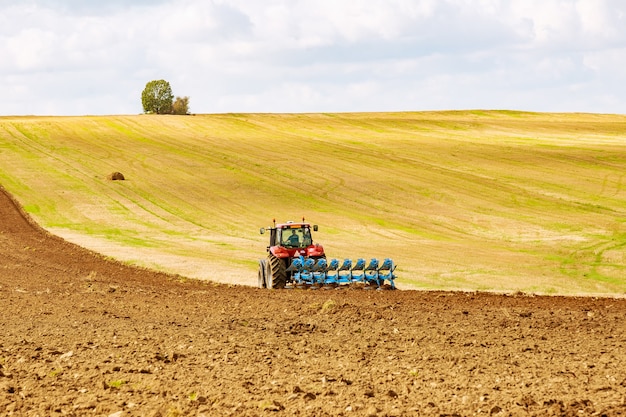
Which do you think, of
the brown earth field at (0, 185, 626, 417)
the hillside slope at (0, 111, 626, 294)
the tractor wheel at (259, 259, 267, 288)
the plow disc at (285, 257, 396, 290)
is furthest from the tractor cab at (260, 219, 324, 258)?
the hillside slope at (0, 111, 626, 294)

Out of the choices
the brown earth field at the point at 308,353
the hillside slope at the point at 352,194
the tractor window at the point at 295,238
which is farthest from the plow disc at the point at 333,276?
the hillside slope at the point at 352,194

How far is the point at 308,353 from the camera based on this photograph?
14.0 meters

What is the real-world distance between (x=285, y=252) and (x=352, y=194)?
26.9 m

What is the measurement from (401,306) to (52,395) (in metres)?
9.37

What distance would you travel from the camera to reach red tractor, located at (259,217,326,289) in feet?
77.1

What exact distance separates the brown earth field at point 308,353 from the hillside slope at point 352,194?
7058 millimetres

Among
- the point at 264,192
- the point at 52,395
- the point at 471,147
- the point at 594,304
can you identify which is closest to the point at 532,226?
the point at 264,192

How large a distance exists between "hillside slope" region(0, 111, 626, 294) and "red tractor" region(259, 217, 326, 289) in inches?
128

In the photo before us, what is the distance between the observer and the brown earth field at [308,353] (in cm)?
1066

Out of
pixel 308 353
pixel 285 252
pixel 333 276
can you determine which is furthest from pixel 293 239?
pixel 308 353

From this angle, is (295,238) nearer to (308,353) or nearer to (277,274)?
(277,274)

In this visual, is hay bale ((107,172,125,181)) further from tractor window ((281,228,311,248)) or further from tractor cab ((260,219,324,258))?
tractor window ((281,228,311,248))

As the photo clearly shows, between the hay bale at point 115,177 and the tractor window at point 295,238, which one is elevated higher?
the tractor window at point 295,238

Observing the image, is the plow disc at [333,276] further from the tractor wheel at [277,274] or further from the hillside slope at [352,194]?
the hillside slope at [352,194]
